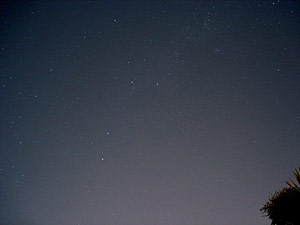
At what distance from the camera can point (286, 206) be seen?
32.9 feet

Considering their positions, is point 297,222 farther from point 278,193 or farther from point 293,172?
point 293,172

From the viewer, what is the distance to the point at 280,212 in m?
10.2

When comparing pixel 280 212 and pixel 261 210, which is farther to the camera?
pixel 261 210

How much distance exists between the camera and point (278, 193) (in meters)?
10.6

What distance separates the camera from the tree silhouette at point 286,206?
32.1ft

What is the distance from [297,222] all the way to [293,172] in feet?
7.41

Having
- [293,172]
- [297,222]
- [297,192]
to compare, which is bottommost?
[297,222]

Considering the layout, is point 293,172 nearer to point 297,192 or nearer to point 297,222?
point 297,192

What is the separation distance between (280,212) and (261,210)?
1.04 metres

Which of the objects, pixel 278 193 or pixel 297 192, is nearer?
pixel 297 192

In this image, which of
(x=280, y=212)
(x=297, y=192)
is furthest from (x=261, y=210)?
(x=297, y=192)

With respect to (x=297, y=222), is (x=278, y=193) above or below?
above

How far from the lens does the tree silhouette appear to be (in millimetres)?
9773

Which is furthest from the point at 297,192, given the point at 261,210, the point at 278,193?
the point at 261,210
